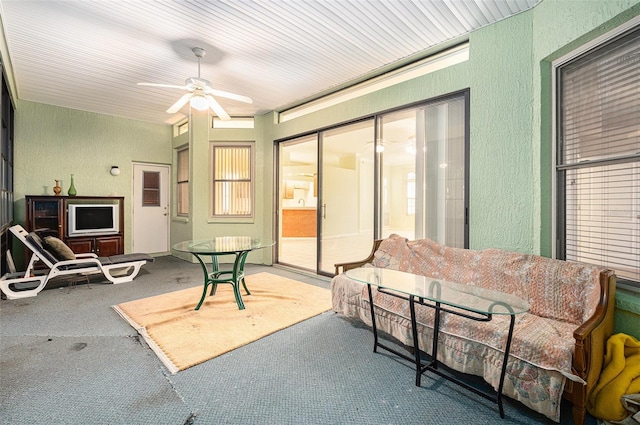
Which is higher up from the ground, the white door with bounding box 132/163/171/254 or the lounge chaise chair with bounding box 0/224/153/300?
the white door with bounding box 132/163/171/254

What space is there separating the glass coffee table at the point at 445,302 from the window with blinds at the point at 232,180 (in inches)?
156

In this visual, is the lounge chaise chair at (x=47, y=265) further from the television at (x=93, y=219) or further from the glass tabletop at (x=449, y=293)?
the glass tabletop at (x=449, y=293)

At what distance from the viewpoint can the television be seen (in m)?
5.11

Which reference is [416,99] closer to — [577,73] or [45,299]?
[577,73]

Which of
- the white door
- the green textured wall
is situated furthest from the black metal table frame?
the green textured wall

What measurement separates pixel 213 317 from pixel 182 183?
4448 millimetres

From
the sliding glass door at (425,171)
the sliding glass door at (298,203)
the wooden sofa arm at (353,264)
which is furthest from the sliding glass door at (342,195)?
the wooden sofa arm at (353,264)

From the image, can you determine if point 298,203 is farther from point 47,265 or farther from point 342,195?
point 47,265

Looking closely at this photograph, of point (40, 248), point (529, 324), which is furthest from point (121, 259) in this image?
point (529, 324)

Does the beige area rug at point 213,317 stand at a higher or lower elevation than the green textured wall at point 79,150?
lower

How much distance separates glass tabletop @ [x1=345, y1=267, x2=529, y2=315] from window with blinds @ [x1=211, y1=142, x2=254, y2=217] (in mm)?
3971

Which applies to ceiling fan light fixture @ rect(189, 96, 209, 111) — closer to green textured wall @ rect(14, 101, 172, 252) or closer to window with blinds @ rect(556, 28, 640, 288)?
window with blinds @ rect(556, 28, 640, 288)

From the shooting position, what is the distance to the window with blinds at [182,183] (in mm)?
6543

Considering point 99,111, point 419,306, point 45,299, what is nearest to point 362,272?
point 419,306
